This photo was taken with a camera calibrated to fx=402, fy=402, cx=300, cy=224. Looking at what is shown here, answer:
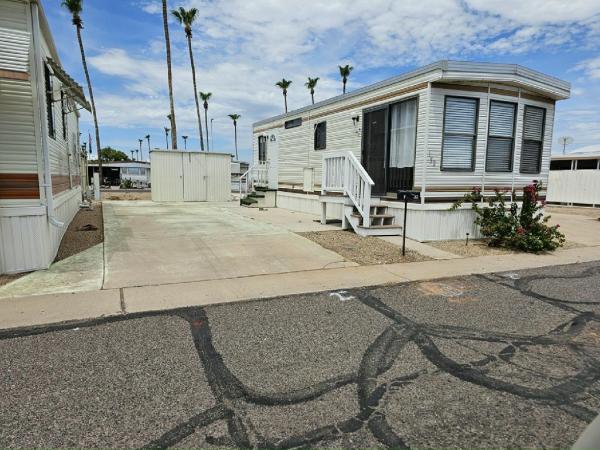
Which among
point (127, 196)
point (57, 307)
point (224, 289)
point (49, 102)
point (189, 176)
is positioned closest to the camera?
point (57, 307)

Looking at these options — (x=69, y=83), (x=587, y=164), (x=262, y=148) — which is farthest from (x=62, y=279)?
(x=587, y=164)

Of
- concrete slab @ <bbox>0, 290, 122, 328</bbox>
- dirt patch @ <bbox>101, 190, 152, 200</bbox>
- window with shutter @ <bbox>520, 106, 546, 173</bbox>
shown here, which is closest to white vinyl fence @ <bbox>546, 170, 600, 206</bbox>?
window with shutter @ <bbox>520, 106, 546, 173</bbox>

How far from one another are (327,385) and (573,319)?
2.98 meters

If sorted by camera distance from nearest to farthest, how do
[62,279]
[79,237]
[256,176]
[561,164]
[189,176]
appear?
[62,279]
[79,237]
[256,176]
[189,176]
[561,164]

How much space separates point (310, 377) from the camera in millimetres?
2926

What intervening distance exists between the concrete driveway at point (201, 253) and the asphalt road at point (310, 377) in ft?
5.05

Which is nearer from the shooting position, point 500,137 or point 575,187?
point 500,137

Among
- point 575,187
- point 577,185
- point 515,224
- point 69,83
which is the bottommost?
point 515,224

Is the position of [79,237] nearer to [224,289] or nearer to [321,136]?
[224,289]

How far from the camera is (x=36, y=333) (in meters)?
3.61


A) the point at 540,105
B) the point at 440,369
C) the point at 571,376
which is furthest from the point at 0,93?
the point at 540,105

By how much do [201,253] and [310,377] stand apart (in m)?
4.56

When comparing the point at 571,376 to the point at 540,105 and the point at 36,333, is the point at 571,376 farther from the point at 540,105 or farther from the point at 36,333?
the point at 540,105

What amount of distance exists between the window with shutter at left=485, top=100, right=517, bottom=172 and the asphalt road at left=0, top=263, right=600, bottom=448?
4.92 meters
